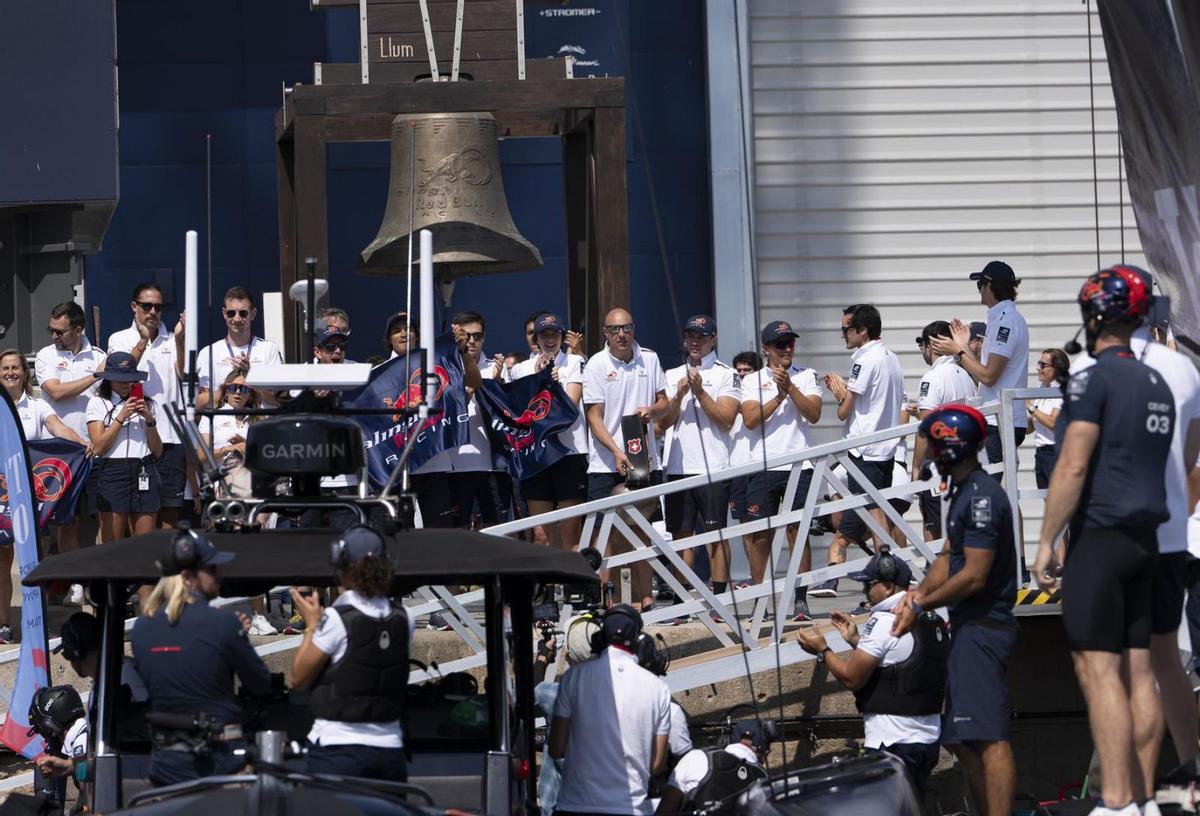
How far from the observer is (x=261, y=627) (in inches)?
450

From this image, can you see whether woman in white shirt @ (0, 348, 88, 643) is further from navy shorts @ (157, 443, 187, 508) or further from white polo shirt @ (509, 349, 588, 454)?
white polo shirt @ (509, 349, 588, 454)

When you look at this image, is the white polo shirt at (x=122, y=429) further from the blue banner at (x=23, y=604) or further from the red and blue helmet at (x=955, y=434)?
the red and blue helmet at (x=955, y=434)

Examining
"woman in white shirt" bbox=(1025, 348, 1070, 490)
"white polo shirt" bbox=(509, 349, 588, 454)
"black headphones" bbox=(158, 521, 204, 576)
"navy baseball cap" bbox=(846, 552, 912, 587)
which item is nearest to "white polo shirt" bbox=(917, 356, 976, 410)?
"woman in white shirt" bbox=(1025, 348, 1070, 490)

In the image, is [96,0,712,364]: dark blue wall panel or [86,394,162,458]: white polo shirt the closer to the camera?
[86,394,162,458]: white polo shirt

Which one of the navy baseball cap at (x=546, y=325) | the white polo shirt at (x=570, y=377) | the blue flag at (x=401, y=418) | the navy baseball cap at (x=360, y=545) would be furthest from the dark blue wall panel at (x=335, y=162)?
the navy baseball cap at (x=360, y=545)

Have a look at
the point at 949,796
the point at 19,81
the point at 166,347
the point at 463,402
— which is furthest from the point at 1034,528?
the point at 19,81

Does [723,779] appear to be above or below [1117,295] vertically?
below

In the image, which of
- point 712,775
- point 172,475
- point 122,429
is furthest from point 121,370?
point 712,775

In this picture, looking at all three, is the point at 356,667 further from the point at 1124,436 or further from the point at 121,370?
the point at 121,370

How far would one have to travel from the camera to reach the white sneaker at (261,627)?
37.4ft

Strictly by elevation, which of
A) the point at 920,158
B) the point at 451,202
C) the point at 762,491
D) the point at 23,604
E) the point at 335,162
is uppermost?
the point at 335,162

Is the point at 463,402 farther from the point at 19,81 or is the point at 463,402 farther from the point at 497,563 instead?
the point at 19,81

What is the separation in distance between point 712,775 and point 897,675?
46.0 inches

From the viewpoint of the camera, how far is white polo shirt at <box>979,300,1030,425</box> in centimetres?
1139
